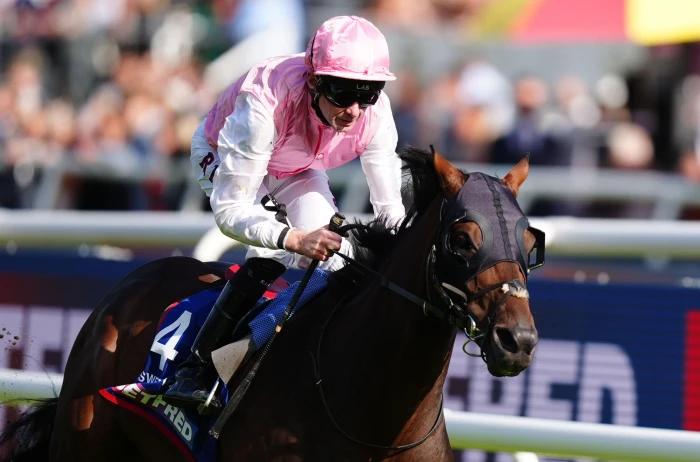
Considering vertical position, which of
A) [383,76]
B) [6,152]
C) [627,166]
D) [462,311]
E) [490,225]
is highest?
[383,76]

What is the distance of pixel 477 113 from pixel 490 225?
6059 millimetres

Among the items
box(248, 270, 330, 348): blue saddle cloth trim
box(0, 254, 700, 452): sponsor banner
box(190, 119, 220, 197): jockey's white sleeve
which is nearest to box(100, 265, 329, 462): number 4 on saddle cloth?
box(248, 270, 330, 348): blue saddle cloth trim

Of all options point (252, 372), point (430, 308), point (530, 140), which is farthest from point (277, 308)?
point (530, 140)

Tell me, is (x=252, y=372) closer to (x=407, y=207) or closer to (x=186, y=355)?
(x=186, y=355)

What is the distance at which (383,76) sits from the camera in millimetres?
3971

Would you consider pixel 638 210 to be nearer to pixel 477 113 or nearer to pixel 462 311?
pixel 477 113

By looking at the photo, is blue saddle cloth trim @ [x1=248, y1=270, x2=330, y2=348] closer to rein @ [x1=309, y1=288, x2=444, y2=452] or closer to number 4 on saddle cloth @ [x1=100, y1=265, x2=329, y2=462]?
number 4 on saddle cloth @ [x1=100, y1=265, x2=329, y2=462]

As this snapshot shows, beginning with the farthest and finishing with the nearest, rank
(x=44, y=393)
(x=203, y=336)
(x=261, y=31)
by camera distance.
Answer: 1. (x=261, y=31)
2. (x=44, y=393)
3. (x=203, y=336)

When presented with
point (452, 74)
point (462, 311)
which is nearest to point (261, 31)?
point (452, 74)

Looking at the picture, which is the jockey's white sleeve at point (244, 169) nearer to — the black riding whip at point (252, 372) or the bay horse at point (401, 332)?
the black riding whip at point (252, 372)

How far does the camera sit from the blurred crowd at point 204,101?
9.30 meters

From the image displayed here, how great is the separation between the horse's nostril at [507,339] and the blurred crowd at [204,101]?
18.0 ft

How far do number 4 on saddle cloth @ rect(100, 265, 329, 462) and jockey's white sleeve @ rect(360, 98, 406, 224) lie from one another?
0.41m

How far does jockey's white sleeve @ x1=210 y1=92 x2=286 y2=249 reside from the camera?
3.99m
